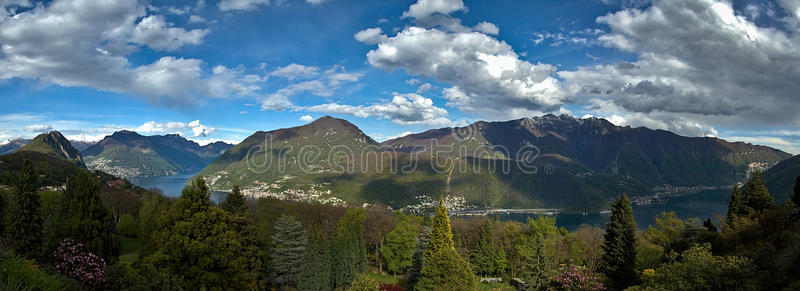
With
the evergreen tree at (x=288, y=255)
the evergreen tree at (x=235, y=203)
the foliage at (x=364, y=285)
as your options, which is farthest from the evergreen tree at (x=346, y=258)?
the foliage at (x=364, y=285)

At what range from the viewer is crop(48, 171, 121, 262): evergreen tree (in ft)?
60.6

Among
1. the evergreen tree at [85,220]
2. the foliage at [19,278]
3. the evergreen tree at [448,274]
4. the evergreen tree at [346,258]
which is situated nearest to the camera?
the foliage at [19,278]

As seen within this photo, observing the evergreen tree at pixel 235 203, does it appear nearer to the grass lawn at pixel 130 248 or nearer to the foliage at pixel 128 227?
the grass lawn at pixel 130 248

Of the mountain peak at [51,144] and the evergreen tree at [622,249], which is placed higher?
the mountain peak at [51,144]

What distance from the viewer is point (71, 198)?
1931 cm

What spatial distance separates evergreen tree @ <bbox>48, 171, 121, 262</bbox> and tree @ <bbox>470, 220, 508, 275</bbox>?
119 ft

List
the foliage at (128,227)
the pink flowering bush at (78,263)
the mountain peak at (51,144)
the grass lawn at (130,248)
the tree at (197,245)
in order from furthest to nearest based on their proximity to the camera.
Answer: the mountain peak at (51,144) < the foliage at (128,227) < the grass lawn at (130,248) < the tree at (197,245) < the pink flowering bush at (78,263)

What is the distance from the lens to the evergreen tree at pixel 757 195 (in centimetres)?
2884

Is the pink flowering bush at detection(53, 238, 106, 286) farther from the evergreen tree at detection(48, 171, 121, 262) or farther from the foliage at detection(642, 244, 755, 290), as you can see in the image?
the foliage at detection(642, 244, 755, 290)

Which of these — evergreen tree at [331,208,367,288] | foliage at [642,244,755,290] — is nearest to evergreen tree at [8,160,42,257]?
evergreen tree at [331,208,367,288]

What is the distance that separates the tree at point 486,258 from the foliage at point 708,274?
31945mm

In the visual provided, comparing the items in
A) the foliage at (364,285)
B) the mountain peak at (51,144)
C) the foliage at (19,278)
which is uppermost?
the mountain peak at (51,144)

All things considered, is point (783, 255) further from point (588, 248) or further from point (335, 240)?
point (588, 248)

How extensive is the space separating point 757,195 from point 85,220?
47.9m
